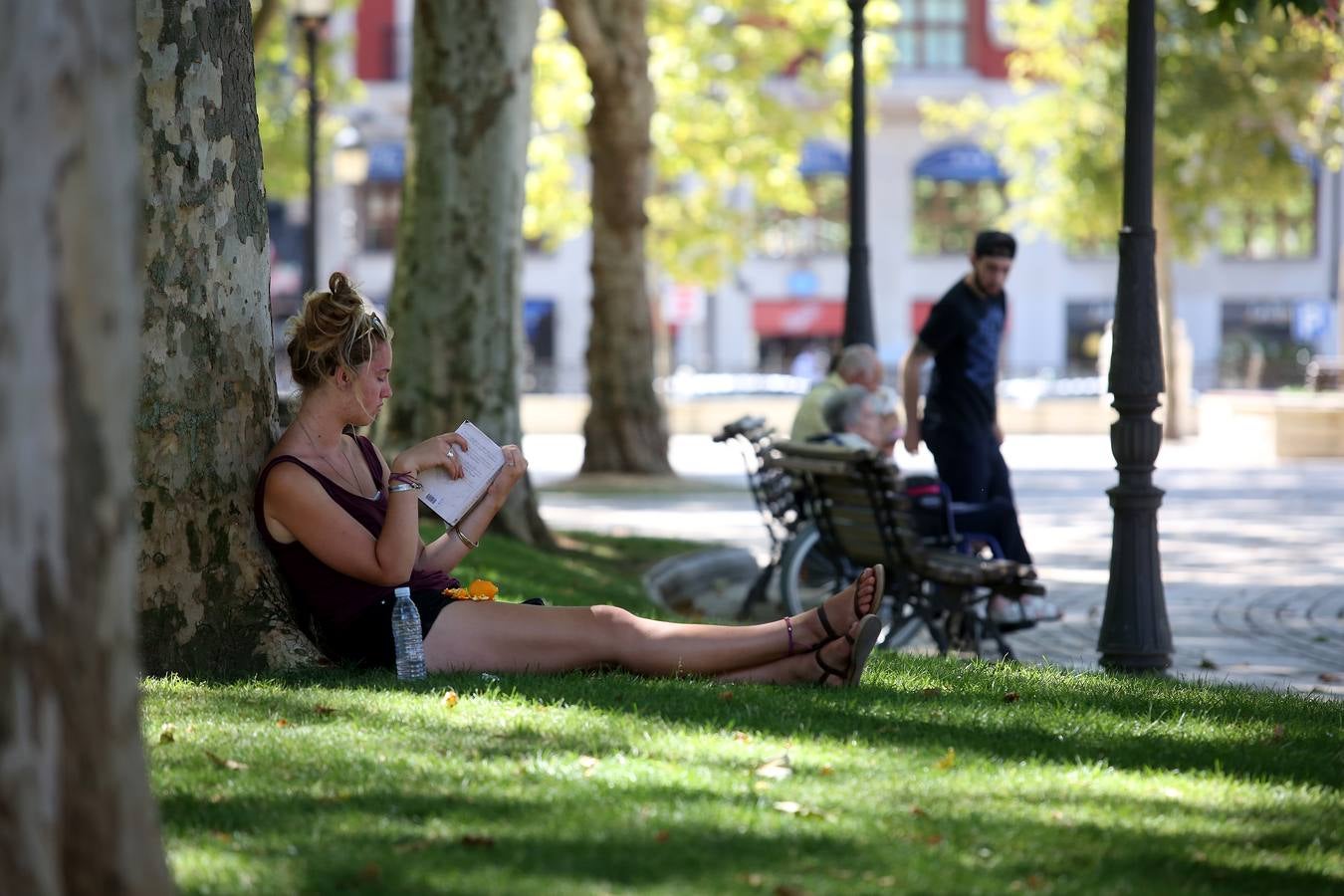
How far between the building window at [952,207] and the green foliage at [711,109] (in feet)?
61.1

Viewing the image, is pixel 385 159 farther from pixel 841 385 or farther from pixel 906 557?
pixel 906 557

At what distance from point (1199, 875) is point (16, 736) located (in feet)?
7.63

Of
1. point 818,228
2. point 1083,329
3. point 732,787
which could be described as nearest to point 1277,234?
point 1083,329

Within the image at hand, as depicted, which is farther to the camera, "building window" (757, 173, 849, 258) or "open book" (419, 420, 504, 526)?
"building window" (757, 173, 849, 258)

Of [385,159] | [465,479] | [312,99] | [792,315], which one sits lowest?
[465,479]

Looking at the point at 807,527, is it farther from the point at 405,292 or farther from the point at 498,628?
the point at 498,628

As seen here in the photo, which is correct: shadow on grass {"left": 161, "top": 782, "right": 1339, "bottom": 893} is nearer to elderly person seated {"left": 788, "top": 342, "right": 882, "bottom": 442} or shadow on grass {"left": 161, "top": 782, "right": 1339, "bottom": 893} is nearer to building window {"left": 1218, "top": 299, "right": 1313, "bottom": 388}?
elderly person seated {"left": 788, "top": 342, "right": 882, "bottom": 442}

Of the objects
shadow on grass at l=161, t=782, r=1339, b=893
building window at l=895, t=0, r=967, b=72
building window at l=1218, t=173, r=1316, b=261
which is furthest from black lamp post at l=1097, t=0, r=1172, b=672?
building window at l=1218, t=173, r=1316, b=261

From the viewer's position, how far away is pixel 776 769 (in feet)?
15.8

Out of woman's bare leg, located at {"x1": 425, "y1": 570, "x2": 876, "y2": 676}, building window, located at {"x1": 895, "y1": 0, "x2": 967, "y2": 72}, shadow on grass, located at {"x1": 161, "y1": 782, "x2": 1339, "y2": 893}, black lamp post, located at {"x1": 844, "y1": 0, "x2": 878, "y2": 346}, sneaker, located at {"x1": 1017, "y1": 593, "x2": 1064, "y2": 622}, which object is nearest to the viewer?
shadow on grass, located at {"x1": 161, "y1": 782, "x2": 1339, "y2": 893}

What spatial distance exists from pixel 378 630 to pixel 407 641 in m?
0.16

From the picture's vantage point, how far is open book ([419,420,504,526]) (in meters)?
6.00

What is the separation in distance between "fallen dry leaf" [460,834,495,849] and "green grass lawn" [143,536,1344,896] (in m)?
0.01

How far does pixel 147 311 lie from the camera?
19.9 ft
